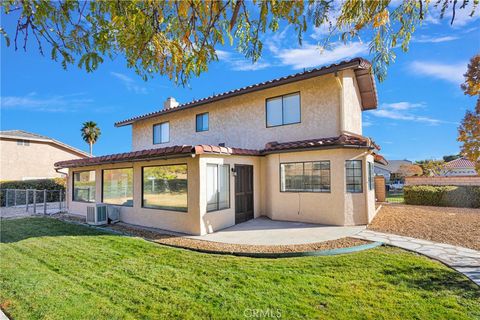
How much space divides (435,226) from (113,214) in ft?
44.3

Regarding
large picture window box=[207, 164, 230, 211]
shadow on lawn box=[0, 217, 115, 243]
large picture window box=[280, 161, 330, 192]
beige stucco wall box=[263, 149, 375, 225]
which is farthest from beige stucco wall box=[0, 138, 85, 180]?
large picture window box=[280, 161, 330, 192]

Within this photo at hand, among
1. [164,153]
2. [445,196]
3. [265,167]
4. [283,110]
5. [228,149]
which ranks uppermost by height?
[283,110]

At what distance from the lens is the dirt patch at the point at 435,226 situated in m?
8.27

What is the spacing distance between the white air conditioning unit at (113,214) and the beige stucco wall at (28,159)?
1952cm

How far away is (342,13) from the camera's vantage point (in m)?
4.63

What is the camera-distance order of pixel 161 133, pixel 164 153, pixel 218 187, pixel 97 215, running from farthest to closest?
pixel 161 133
pixel 97 215
pixel 218 187
pixel 164 153

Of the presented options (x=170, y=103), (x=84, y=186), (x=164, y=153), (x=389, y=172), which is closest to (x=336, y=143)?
(x=164, y=153)

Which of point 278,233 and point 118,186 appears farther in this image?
point 118,186

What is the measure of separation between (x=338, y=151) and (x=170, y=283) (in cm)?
794

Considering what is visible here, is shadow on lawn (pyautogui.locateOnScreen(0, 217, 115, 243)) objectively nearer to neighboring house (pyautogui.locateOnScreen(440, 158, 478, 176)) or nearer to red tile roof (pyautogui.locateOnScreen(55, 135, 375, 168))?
red tile roof (pyautogui.locateOnScreen(55, 135, 375, 168))

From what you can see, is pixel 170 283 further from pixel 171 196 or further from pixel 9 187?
pixel 9 187

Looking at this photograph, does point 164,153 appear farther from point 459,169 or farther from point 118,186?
point 459,169

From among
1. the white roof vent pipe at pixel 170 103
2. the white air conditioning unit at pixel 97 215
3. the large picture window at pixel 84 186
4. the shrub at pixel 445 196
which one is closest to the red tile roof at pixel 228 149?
the white air conditioning unit at pixel 97 215

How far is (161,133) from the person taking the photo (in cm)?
1842
